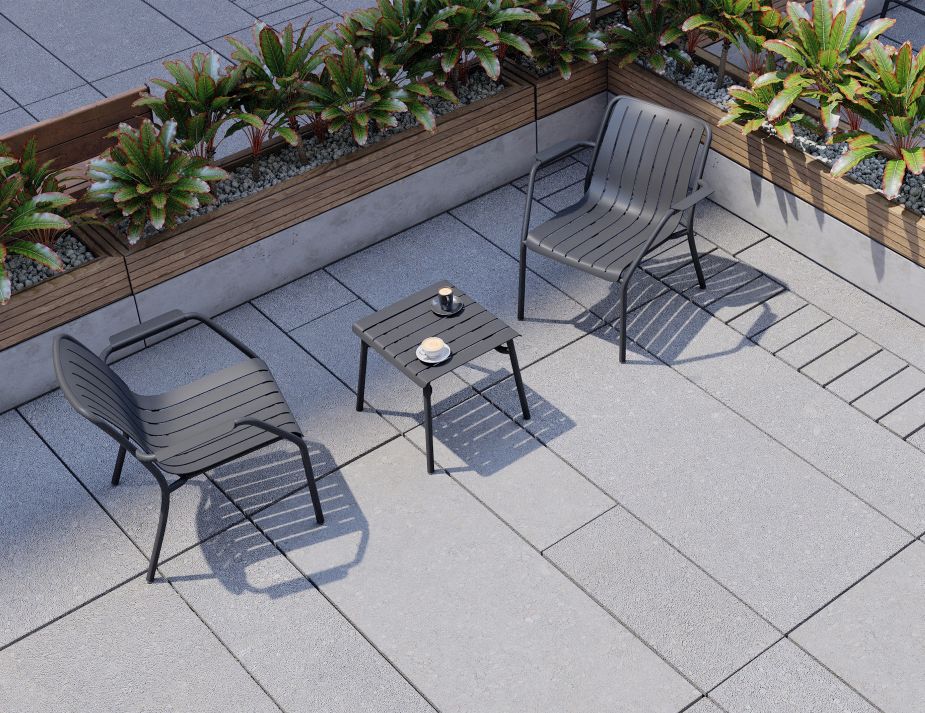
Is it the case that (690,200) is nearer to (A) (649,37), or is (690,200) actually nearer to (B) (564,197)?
(B) (564,197)

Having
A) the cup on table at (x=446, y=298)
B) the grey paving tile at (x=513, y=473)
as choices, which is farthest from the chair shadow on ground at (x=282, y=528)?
the cup on table at (x=446, y=298)

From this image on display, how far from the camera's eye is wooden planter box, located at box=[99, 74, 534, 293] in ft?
17.6

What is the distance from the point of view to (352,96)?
570 cm

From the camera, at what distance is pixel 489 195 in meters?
6.42

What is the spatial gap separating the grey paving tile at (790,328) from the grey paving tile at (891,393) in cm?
45

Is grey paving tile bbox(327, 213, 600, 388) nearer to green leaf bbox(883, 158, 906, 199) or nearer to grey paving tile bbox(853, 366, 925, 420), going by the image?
grey paving tile bbox(853, 366, 925, 420)

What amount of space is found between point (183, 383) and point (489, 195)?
6.76 feet

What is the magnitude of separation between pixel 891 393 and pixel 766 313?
2.37 ft

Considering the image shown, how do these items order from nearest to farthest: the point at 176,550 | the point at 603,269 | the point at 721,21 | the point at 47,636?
the point at 47,636 → the point at 176,550 → the point at 603,269 → the point at 721,21

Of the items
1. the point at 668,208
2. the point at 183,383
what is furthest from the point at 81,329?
the point at 668,208

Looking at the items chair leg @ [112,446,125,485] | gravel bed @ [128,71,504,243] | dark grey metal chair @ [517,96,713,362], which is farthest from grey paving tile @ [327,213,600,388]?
chair leg @ [112,446,125,485]

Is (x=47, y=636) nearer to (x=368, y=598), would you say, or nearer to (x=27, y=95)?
(x=368, y=598)

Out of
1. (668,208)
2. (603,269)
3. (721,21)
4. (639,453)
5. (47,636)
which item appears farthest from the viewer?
(721,21)

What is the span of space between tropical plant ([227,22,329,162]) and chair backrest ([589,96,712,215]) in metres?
1.46
